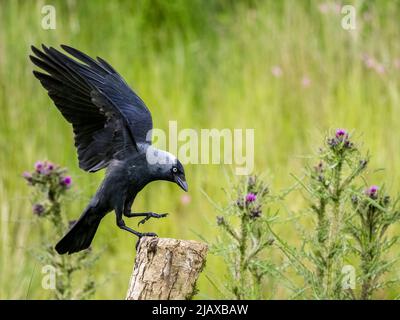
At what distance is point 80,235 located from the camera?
138 inches

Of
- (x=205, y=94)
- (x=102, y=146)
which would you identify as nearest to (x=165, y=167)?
(x=102, y=146)

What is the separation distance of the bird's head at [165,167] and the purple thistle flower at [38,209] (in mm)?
815

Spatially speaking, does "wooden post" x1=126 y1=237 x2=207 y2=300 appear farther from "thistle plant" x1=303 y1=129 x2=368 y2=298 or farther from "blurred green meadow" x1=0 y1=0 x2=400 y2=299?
"blurred green meadow" x1=0 y1=0 x2=400 y2=299

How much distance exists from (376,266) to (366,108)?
280 cm

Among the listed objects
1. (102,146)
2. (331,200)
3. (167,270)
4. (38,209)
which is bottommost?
(167,270)

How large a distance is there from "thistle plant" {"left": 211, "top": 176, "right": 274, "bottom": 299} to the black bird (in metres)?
0.24

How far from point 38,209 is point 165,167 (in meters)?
0.87

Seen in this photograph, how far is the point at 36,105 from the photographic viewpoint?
673 centimetres

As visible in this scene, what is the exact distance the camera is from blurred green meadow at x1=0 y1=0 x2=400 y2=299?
5.73 m

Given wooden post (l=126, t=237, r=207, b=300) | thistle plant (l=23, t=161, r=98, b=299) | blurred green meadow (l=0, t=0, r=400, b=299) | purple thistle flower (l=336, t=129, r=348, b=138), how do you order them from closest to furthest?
wooden post (l=126, t=237, r=207, b=300)
purple thistle flower (l=336, t=129, r=348, b=138)
thistle plant (l=23, t=161, r=98, b=299)
blurred green meadow (l=0, t=0, r=400, b=299)

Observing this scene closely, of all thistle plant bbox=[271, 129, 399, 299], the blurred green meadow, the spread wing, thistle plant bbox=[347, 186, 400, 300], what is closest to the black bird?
the spread wing

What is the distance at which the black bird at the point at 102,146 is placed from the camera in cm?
328

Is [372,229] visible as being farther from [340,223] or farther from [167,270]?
[167,270]

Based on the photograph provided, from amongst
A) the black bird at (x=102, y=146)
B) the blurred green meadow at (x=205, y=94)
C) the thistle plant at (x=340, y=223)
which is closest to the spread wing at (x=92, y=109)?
the black bird at (x=102, y=146)
